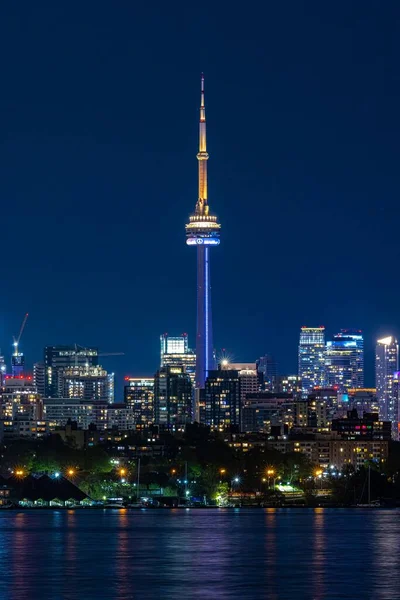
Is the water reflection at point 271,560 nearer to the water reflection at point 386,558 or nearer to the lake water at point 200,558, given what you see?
the lake water at point 200,558

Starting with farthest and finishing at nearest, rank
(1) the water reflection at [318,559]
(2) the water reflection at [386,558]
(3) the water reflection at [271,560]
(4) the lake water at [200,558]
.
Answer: (2) the water reflection at [386,558]
(3) the water reflection at [271,560]
(4) the lake water at [200,558]
(1) the water reflection at [318,559]

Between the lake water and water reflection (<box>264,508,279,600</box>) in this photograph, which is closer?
the lake water

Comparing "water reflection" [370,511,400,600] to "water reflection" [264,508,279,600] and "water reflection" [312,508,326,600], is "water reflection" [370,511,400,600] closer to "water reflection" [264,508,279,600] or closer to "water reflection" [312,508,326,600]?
"water reflection" [312,508,326,600]

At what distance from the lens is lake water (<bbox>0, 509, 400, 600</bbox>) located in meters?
92.2

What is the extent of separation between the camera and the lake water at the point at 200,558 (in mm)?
92250

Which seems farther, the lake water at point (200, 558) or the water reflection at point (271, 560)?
the water reflection at point (271, 560)

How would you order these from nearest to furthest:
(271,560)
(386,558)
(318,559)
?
(271,560) < (318,559) < (386,558)

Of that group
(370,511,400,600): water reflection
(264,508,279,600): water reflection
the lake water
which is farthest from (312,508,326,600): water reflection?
(370,511,400,600): water reflection

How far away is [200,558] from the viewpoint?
110 meters

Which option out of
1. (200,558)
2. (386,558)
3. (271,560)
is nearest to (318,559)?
(271,560)

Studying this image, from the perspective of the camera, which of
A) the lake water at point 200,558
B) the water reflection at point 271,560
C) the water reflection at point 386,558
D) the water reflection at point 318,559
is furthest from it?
the water reflection at point 386,558

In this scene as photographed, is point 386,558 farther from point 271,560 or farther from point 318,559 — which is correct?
point 271,560

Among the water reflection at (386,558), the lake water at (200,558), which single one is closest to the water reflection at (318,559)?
the lake water at (200,558)

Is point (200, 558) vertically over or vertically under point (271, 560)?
over
